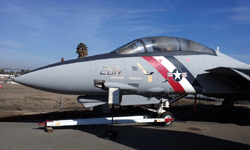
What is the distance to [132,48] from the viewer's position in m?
6.32

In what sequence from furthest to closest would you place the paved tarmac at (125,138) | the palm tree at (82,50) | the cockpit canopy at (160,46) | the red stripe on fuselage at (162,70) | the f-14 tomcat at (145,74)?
the palm tree at (82,50) → the cockpit canopy at (160,46) → the red stripe on fuselage at (162,70) → the f-14 tomcat at (145,74) → the paved tarmac at (125,138)

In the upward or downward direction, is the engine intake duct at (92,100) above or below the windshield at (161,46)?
below

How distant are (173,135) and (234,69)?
301cm

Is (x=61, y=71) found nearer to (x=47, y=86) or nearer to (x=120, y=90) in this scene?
(x=47, y=86)

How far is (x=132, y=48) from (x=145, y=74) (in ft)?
3.36

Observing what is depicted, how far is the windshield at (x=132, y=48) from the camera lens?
20.5 feet

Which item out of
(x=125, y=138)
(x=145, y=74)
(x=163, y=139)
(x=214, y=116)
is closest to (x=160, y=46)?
(x=145, y=74)

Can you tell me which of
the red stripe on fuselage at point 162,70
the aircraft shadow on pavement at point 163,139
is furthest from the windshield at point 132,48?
the aircraft shadow on pavement at point 163,139

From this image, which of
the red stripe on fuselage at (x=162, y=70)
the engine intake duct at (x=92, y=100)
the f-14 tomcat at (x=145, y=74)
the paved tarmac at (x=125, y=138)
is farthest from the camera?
the red stripe on fuselage at (x=162, y=70)

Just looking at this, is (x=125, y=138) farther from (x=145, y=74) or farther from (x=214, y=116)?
(x=214, y=116)

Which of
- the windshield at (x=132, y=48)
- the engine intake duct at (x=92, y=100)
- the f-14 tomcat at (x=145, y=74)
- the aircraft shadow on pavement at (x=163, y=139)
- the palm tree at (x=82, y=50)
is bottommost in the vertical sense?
the aircraft shadow on pavement at (x=163, y=139)

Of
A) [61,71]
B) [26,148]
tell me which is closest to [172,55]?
[61,71]

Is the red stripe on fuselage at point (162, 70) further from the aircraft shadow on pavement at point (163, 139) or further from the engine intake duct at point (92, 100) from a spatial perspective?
the engine intake duct at point (92, 100)

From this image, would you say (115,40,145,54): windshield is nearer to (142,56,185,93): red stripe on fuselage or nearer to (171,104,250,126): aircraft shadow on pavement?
(142,56,185,93): red stripe on fuselage
